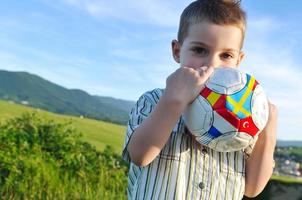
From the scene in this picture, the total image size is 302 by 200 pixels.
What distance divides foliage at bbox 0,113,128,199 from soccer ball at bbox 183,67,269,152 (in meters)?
5.19

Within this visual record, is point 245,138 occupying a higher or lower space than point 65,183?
higher

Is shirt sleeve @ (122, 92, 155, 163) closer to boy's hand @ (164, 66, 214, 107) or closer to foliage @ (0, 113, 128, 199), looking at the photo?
boy's hand @ (164, 66, 214, 107)

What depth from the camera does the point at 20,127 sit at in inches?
330

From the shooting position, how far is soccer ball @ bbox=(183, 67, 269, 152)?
2.55m

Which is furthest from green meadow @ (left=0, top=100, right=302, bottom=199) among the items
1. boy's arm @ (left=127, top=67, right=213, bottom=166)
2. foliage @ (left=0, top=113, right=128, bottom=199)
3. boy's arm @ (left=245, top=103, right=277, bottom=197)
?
boy's arm @ (left=127, top=67, right=213, bottom=166)

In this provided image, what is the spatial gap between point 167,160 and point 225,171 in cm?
35

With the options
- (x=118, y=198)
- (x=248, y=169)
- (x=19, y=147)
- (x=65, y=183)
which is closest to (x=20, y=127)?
(x=19, y=147)

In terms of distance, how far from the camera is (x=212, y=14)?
8.65ft

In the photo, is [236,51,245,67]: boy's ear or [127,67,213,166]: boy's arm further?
[236,51,245,67]: boy's ear

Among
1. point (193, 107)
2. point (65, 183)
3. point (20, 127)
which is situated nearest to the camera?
point (193, 107)

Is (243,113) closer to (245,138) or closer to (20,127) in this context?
(245,138)

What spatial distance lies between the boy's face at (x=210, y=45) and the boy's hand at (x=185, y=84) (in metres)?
0.07

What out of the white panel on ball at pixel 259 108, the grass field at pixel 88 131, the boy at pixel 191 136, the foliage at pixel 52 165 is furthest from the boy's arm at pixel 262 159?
the grass field at pixel 88 131

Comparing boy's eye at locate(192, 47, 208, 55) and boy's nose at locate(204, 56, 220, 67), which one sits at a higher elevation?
boy's eye at locate(192, 47, 208, 55)
